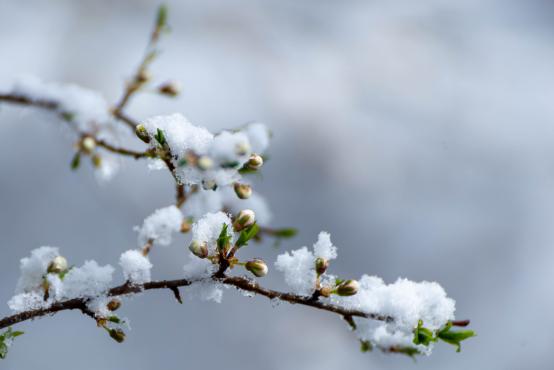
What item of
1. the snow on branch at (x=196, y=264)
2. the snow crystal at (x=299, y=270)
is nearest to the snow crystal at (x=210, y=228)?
the snow on branch at (x=196, y=264)

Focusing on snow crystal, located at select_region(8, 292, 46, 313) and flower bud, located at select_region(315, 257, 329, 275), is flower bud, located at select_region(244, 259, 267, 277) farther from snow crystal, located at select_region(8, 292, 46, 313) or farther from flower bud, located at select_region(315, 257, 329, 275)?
snow crystal, located at select_region(8, 292, 46, 313)

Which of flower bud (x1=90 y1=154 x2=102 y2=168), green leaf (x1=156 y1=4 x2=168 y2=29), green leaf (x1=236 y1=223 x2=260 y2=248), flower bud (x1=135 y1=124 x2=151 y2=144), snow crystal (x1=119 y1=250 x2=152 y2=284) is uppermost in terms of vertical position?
green leaf (x1=156 y1=4 x2=168 y2=29)

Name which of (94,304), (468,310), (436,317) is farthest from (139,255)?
(468,310)

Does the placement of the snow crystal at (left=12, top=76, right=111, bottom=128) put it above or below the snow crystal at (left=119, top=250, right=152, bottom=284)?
above

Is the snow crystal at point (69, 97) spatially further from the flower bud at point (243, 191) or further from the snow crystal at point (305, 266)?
the snow crystal at point (305, 266)

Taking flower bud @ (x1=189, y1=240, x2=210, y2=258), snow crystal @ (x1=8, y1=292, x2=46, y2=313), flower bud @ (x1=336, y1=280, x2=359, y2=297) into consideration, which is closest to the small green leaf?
flower bud @ (x1=189, y1=240, x2=210, y2=258)

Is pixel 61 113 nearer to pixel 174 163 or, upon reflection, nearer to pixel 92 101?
pixel 92 101
